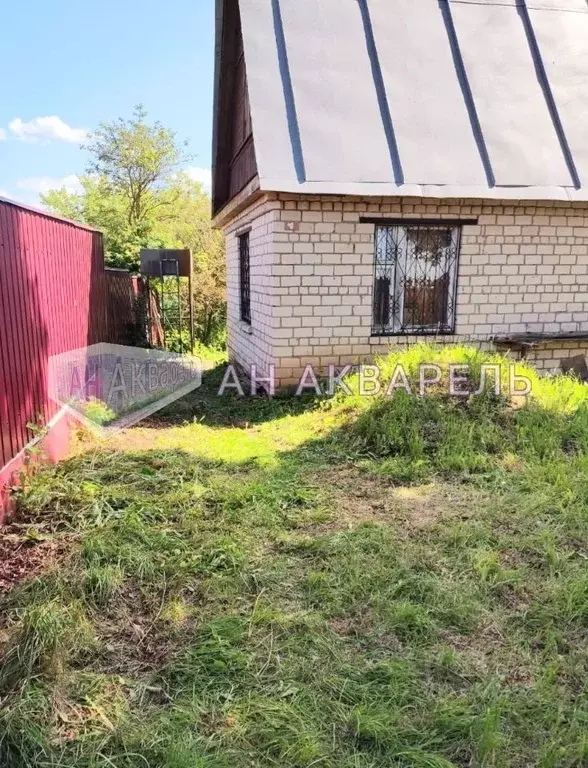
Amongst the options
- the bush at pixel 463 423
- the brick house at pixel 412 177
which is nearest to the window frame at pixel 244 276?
the brick house at pixel 412 177

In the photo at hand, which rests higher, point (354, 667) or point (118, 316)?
point (118, 316)

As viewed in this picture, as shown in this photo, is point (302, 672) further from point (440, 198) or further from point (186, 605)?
point (440, 198)

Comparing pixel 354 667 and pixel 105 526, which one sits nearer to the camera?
pixel 354 667

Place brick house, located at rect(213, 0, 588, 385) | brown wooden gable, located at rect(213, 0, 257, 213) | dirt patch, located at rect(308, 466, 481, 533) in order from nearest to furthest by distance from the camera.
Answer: dirt patch, located at rect(308, 466, 481, 533) < brick house, located at rect(213, 0, 588, 385) < brown wooden gable, located at rect(213, 0, 257, 213)

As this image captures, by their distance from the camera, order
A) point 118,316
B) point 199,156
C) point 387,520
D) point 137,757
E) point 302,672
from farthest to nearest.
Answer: point 199,156 < point 118,316 < point 387,520 < point 302,672 < point 137,757

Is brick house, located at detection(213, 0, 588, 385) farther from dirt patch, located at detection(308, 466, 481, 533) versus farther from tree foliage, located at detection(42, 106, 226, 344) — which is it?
tree foliage, located at detection(42, 106, 226, 344)

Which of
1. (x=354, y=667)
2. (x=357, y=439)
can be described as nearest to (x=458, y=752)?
(x=354, y=667)

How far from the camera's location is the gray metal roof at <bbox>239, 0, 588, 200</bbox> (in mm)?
A: 6539

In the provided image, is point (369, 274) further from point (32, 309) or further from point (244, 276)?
point (32, 309)

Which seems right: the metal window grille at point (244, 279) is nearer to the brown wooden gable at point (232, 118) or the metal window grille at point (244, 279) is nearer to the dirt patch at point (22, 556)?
the brown wooden gable at point (232, 118)

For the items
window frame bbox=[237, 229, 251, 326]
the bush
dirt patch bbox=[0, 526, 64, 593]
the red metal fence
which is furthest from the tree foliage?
dirt patch bbox=[0, 526, 64, 593]

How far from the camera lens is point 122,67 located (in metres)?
27.4

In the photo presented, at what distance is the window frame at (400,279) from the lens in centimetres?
708

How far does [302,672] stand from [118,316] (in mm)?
8791
